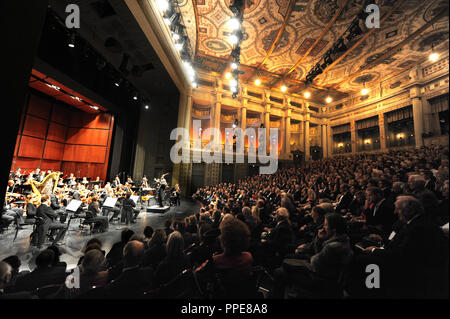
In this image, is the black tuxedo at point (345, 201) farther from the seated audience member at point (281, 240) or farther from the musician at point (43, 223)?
the musician at point (43, 223)

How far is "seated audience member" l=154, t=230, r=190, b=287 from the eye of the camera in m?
1.61

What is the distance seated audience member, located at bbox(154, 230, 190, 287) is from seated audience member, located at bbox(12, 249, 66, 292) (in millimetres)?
960

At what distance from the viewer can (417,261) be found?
4.05 feet

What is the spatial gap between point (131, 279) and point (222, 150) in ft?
37.8

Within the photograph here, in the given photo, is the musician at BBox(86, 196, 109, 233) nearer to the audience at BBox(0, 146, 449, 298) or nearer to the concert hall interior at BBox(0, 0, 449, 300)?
the concert hall interior at BBox(0, 0, 449, 300)

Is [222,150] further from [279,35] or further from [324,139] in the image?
[324,139]

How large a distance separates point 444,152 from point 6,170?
3.71 metres

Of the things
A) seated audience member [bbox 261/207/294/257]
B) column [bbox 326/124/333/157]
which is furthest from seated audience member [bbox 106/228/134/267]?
column [bbox 326/124/333/157]

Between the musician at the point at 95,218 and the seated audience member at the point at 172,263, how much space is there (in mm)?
3616

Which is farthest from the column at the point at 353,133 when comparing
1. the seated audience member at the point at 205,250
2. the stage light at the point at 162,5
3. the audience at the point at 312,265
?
the seated audience member at the point at 205,250

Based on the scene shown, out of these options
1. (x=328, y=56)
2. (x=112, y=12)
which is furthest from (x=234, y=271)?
(x=328, y=56)

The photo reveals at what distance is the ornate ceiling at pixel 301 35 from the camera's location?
7.05 m

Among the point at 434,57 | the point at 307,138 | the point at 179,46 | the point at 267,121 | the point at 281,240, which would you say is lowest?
the point at 281,240

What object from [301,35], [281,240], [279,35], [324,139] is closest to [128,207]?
[281,240]
